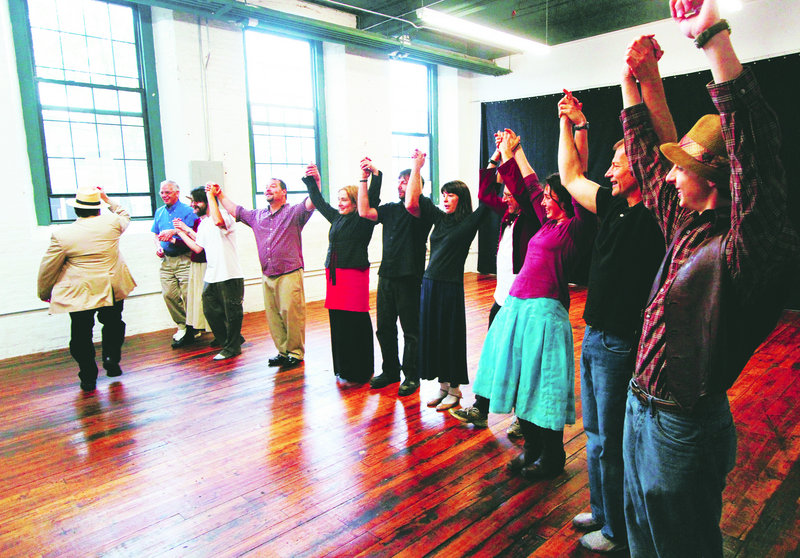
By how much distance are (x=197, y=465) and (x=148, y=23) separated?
16.2ft

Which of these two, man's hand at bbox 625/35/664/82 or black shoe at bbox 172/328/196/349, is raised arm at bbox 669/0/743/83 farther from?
black shoe at bbox 172/328/196/349

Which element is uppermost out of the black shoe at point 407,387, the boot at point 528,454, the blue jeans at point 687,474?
the blue jeans at point 687,474

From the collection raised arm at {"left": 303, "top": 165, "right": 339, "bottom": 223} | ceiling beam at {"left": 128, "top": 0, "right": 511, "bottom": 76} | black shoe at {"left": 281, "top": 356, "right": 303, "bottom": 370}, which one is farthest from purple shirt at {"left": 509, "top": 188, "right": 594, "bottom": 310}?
ceiling beam at {"left": 128, "top": 0, "right": 511, "bottom": 76}

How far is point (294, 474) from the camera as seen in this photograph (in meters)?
2.61

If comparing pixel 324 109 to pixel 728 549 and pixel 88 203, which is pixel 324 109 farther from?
pixel 728 549

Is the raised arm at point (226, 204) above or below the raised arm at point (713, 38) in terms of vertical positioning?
below

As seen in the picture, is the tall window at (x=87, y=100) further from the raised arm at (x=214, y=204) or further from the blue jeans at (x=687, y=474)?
the blue jeans at (x=687, y=474)

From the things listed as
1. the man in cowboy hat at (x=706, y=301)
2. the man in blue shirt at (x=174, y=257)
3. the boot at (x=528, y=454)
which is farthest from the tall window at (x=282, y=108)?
the man in cowboy hat at (x=706, y=301)

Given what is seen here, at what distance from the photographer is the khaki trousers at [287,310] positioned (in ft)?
13.6

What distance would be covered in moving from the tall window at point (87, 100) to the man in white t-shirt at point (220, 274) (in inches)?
59.5

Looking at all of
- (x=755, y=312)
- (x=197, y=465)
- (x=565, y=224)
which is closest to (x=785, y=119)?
(x=565, y=224)

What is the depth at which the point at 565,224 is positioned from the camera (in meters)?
2.29

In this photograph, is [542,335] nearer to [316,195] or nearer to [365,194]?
[365,194]

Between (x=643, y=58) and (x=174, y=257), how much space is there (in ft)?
14.9
